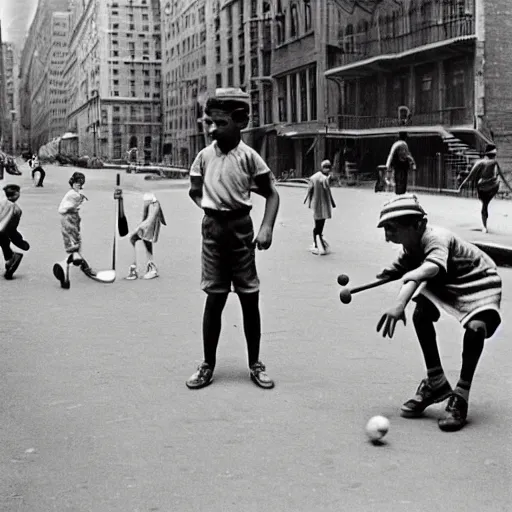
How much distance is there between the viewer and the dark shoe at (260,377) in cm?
577

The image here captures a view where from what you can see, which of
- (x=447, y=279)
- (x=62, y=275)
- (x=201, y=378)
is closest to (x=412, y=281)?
(x=447, y=279)

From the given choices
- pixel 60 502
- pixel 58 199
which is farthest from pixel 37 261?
pixel 58 199

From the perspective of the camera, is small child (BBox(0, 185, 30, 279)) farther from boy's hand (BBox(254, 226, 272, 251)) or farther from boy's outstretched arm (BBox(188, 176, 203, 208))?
boy's hand (BBox(254, 226, 272, 251))

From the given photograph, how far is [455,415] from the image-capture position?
484 centimetres

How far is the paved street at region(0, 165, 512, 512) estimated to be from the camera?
3916mm

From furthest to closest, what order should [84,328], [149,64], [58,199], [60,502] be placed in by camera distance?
[149,64]
[58,199]
[84,328]
[60,502]

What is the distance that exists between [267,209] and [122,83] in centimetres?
6944

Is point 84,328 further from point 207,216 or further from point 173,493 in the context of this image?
point 173,493

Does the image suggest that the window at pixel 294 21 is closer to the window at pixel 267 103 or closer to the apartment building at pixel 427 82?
the window at pixel 267 103

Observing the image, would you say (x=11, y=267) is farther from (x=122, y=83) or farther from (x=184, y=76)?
(x=122, y=83)

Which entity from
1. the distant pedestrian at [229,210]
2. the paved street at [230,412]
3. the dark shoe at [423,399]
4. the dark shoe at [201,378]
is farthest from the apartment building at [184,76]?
the dark shoe at [423,399]

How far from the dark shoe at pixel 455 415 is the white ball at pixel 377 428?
465mm

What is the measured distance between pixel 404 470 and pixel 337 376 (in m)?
1.93

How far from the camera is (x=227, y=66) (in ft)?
164
